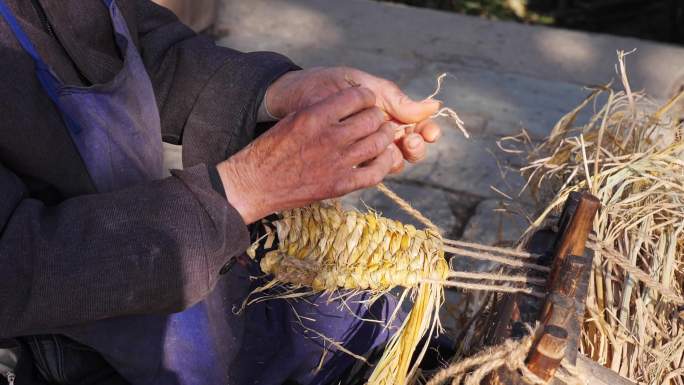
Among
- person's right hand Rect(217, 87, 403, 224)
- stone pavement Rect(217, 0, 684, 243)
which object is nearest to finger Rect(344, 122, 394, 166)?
person's right hand Rect(217, 87, 403, 224)

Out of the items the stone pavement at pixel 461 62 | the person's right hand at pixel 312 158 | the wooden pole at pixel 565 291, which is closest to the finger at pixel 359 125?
the person's right hand at pixel 312 158

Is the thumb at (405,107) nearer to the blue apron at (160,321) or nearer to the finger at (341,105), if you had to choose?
the finger at (341,105)

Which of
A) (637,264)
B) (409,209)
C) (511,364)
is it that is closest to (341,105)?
(409,209)

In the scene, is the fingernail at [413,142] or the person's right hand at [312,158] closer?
the person's right hand at [312,158]

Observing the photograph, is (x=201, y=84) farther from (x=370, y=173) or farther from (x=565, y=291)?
(x=565, y=291)

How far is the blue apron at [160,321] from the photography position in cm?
105

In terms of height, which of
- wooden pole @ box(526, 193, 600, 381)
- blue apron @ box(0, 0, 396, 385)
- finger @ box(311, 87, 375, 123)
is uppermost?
finger @ box(311, 87, 375, 123)

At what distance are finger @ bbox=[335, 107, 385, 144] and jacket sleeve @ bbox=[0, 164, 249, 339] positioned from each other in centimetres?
18

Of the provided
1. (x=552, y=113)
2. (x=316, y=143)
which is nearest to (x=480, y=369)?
(x=316, y=143)

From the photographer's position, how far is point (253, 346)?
4.08ft

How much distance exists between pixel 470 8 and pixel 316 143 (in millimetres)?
4546

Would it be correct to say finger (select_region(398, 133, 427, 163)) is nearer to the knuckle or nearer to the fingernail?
the fingernail

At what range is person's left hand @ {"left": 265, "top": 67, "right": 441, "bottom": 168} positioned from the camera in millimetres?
1145

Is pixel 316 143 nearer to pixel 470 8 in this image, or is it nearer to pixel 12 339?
pixel 12 339
